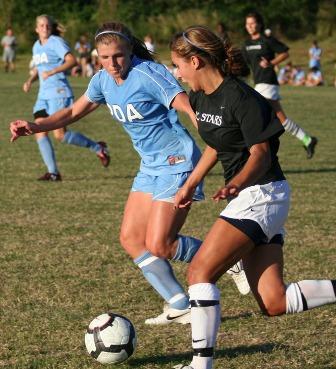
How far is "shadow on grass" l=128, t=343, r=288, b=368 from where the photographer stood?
5.17m

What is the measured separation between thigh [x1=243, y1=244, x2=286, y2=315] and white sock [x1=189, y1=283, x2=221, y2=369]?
320 millimetres

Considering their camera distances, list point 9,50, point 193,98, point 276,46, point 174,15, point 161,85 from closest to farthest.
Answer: point 193,98, point 161,85, point 276,46, point 9,50, point 174,15

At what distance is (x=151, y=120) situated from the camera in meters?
6.11

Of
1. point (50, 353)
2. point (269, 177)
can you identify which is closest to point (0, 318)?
point (50, 353)

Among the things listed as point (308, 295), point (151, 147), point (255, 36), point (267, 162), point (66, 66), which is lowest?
point (255, 36)

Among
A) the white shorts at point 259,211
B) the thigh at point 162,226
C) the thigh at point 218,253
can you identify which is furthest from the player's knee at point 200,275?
the thigh at point 162,226

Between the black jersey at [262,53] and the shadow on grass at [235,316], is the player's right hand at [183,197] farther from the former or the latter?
the black jersey at [262,53]

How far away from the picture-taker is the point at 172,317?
5910 mm

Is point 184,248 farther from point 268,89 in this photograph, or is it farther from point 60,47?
point 268,89

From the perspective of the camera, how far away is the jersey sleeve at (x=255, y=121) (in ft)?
15.5

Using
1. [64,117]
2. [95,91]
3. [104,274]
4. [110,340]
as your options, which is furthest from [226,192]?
[104,274]

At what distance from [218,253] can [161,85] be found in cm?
158

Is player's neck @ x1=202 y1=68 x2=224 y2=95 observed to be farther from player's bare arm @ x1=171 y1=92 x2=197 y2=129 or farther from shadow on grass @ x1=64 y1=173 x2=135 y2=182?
shadow on grass @ x1=64 y1=173 x2=135 y2=182

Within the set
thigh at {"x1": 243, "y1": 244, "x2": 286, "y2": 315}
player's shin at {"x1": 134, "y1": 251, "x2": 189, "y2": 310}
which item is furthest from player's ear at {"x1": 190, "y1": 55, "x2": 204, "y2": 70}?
player's shin at {"x1": 134, "y1": 251, "x2": 189, "y2": 310}
